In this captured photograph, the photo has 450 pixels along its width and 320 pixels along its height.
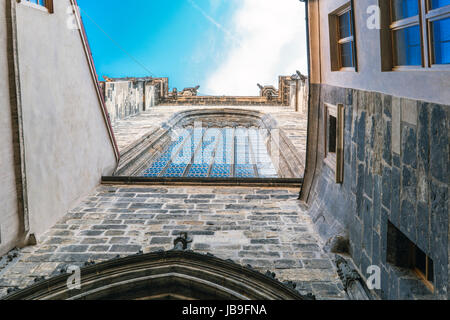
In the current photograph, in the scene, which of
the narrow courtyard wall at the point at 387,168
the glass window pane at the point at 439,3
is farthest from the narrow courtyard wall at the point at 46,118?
the glass window pane at the point at 439,3

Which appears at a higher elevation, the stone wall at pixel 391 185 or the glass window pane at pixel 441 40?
the glass window pane at pixel 441 40

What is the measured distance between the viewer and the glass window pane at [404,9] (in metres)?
3.00

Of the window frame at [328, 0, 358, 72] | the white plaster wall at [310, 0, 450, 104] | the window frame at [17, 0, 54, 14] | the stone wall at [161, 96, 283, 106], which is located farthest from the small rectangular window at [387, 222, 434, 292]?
the stone wall at [161, 96, 283, 106]

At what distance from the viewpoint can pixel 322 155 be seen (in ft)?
19.1

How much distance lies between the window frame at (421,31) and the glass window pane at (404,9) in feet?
0.10

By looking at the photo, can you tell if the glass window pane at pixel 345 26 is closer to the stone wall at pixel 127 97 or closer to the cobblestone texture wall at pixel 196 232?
the cobblestone texture wall at pixel 196 232

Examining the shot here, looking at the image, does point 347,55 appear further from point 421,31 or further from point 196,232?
point 196,232

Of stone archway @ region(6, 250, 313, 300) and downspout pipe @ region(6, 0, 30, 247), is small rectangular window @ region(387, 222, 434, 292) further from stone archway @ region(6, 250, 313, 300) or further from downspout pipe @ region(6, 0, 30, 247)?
downspout pipe @ region(6, 0, 30, 247)

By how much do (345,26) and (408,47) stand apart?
1930 mm

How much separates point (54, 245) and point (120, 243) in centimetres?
93

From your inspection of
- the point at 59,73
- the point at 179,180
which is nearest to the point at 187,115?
the point at 179,180

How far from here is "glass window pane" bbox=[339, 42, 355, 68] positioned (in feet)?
15.1

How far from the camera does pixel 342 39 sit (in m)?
5.00

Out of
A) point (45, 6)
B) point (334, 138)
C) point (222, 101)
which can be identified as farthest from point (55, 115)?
point (222, 101)
